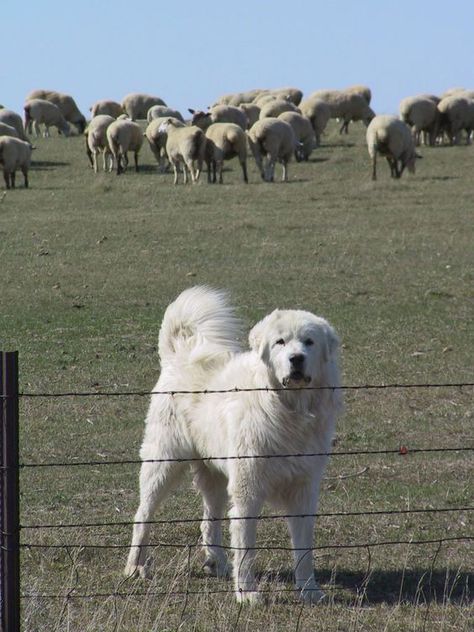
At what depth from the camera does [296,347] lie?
5.73 metres

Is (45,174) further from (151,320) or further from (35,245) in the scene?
(151,320)

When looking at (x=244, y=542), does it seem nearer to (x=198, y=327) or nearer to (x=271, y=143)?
(x=198, y=327)

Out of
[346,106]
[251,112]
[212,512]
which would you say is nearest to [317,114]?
[251,112]

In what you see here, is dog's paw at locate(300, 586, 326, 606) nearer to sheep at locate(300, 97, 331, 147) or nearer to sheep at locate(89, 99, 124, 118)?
sheep at locate(300, 97, 331, 147)

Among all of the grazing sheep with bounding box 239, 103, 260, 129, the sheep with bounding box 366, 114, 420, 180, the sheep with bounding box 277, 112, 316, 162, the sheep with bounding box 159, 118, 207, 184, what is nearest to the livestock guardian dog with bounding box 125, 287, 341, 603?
the sheep with bounding box 366, 114, 420, 180

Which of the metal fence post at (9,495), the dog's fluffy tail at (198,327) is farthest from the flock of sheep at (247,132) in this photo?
the metal fence post at (9,495)

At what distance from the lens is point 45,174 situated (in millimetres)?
33688

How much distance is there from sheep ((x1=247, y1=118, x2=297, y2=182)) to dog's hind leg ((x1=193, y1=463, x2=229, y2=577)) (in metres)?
25.8

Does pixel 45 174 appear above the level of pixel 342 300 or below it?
above

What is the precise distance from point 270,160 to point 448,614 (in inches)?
1087

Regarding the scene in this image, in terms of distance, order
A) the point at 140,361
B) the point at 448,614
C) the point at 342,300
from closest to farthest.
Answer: the point at 448,614 < the point at 140,361 < the point at 342,300

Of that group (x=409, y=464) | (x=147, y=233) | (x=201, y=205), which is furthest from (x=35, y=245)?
(x=409, y=464)

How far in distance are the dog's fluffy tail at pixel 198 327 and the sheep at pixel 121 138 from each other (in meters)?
28.2

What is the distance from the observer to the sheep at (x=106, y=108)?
52.9 metres
